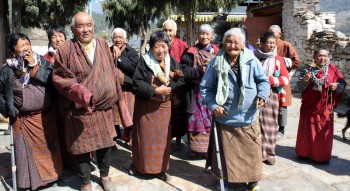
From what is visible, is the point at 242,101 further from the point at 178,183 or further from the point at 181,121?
the point at 181,121

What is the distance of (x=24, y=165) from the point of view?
3.26 meters

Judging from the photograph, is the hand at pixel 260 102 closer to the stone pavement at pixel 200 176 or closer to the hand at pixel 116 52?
the stone pavement at pixel 200 176

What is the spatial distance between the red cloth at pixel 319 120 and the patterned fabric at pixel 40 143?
3019 mm

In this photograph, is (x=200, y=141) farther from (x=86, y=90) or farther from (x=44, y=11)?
(x=44, y=11)

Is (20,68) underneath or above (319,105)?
above

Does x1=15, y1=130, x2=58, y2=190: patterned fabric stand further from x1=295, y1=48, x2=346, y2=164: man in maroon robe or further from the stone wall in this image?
the stone wall

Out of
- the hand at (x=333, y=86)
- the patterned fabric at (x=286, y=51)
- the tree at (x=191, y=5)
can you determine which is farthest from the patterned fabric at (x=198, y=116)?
the tree at (x=191, y=5)

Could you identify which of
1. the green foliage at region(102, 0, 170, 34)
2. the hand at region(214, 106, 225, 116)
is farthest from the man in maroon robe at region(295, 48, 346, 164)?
the green foliage at region(102, 0, 170, 34)

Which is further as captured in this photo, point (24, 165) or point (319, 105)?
point (319, 105)

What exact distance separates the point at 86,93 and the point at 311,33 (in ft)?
31.5

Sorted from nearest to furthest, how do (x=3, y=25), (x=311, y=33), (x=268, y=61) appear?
(x=268, y=61), (x=3, y=25), (x=311, y=33)

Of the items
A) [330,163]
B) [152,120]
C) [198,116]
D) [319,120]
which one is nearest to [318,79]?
[319,120]

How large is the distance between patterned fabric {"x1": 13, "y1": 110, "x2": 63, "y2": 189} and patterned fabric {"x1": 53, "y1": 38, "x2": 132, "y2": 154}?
13.9 inches

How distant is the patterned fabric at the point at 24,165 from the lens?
3258mm
